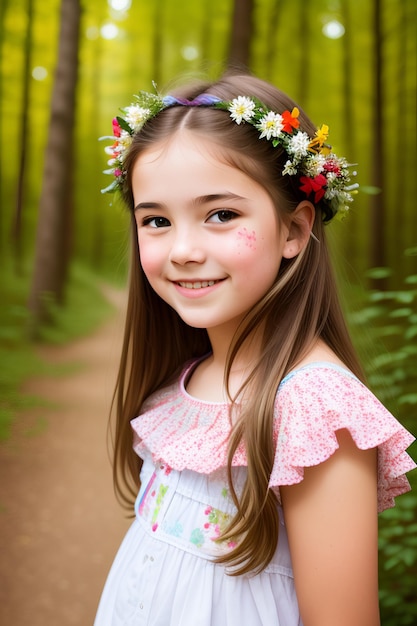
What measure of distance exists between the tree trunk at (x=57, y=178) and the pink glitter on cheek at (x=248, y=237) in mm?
3602

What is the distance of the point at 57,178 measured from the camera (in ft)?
15.3

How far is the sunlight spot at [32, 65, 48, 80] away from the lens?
186 inches

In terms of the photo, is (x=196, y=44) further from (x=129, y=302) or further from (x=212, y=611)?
(x=212, y=611)

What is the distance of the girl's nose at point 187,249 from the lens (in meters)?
1.17

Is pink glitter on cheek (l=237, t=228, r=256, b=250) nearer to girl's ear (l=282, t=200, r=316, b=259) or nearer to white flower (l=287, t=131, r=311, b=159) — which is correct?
girl's ear (l=282, t=200, r=316, b=259)

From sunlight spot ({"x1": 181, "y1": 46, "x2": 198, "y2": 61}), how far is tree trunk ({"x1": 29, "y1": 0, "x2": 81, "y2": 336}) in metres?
0.99

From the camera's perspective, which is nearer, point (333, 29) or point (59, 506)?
point (59, 506)

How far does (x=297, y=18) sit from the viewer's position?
4719 millimetres

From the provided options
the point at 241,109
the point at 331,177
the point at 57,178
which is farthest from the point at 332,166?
the point at 57,178

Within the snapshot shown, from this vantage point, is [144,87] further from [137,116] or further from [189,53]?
[137,116]

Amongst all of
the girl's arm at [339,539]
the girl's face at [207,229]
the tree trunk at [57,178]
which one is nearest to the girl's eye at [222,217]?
the girl's face at [207,229]

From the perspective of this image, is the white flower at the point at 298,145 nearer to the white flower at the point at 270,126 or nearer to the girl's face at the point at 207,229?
the white flower at the point at 270,126

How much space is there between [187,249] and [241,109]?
0.33 m

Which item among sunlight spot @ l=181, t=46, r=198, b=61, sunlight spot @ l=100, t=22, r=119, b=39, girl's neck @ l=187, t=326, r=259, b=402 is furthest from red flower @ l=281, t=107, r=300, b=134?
sunlight spot @ l=181, t=46, r=198, b=61
